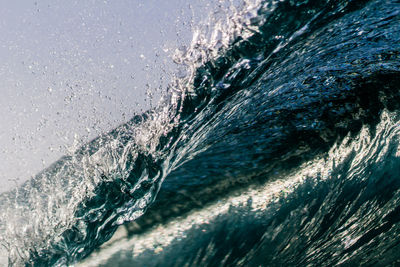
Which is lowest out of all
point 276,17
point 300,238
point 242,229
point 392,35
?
point 300,238

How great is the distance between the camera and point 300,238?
1.83 metres

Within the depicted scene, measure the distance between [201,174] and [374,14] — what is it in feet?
3.95

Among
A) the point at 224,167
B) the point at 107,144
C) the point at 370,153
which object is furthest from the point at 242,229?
the point at 107,144

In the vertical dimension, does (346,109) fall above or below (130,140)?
below

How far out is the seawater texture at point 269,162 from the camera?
1726 mm

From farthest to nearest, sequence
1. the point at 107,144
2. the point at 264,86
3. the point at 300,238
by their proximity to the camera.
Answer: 1. the point at 107,144
2. the point at 264,86
3. the point at 300,238

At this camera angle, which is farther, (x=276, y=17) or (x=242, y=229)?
(x=276, y=17)

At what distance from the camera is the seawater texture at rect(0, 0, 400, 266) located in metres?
1.73

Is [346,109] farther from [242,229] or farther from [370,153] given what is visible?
[242,229]

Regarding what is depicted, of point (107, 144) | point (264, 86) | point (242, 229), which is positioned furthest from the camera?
point (107, 144)

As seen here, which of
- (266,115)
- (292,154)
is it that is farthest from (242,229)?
(266,115)

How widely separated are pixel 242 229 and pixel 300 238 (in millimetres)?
347

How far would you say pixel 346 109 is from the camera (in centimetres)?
183

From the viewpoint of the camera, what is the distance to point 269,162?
1.80 metres
